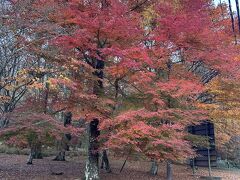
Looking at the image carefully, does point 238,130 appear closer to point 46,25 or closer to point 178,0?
point 178,0

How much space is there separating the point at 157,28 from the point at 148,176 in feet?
30.5

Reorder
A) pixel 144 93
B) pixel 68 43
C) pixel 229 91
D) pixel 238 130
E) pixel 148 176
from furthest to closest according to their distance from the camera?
pixel 238 130, pixel 148 176, pixel 229 91, pixel 144 93, pixel 68 43

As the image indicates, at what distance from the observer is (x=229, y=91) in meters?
17.4

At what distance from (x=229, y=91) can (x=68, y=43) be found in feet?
31.7

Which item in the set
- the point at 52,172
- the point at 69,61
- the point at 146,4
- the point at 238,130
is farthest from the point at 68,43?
the point at 238,130

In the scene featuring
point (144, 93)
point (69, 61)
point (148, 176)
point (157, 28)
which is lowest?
point (148, 176)

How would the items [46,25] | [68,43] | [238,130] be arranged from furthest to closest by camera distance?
[238,130]
[68,43]
[46,25]

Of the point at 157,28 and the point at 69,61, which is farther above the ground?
the point at 157,28

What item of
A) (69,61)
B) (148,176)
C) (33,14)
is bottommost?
(148,176)

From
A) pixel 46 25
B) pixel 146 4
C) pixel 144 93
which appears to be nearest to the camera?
pixel 46 25

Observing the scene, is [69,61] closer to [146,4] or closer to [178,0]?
[146,4]

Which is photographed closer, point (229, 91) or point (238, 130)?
point (229, 91)

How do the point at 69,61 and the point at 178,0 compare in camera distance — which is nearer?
the point at 69,61

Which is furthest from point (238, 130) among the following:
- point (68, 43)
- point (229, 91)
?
point (68, 43)
